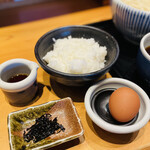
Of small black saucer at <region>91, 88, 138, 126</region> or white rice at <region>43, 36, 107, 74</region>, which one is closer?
small black saucer at <region>91, 88, 138, 126</region>

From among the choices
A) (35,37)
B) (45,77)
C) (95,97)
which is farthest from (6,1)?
(95,97)

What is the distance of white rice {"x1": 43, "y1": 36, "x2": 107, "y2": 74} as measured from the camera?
1.24 metres

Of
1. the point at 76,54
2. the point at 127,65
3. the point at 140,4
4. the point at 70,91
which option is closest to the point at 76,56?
the point at 76,54

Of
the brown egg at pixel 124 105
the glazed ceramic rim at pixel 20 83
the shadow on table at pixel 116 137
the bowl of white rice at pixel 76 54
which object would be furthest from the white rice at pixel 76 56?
the shadow on table at pixel 116 137

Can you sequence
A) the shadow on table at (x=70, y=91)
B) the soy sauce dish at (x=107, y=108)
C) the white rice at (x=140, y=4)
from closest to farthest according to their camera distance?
1. the soy sauce dish at (x=107, y=108)
2. the shadow on table at (x=70, y=91)
3. the white rice at (x=140, y=4)

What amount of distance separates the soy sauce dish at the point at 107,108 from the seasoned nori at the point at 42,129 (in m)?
0.24

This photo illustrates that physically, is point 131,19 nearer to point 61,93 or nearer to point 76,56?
point 76,56

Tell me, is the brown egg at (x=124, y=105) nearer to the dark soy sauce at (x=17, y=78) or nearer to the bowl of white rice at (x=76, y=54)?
the bowl of white rice at (x=76, y=54)

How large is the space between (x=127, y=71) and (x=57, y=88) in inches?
25.4

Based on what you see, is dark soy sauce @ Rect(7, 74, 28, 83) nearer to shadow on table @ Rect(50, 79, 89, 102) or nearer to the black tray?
shadow on table @ Rect(50, 79, 89, 102)

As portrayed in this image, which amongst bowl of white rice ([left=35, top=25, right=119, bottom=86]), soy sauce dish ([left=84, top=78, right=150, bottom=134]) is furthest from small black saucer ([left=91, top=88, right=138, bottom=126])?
bowl of white rice ([left=35, top=25, right=119, bottom=86])

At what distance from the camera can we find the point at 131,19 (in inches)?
57.7

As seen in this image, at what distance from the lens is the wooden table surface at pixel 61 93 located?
42.6 inches

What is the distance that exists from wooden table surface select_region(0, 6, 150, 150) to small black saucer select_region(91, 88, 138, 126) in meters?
0.09
